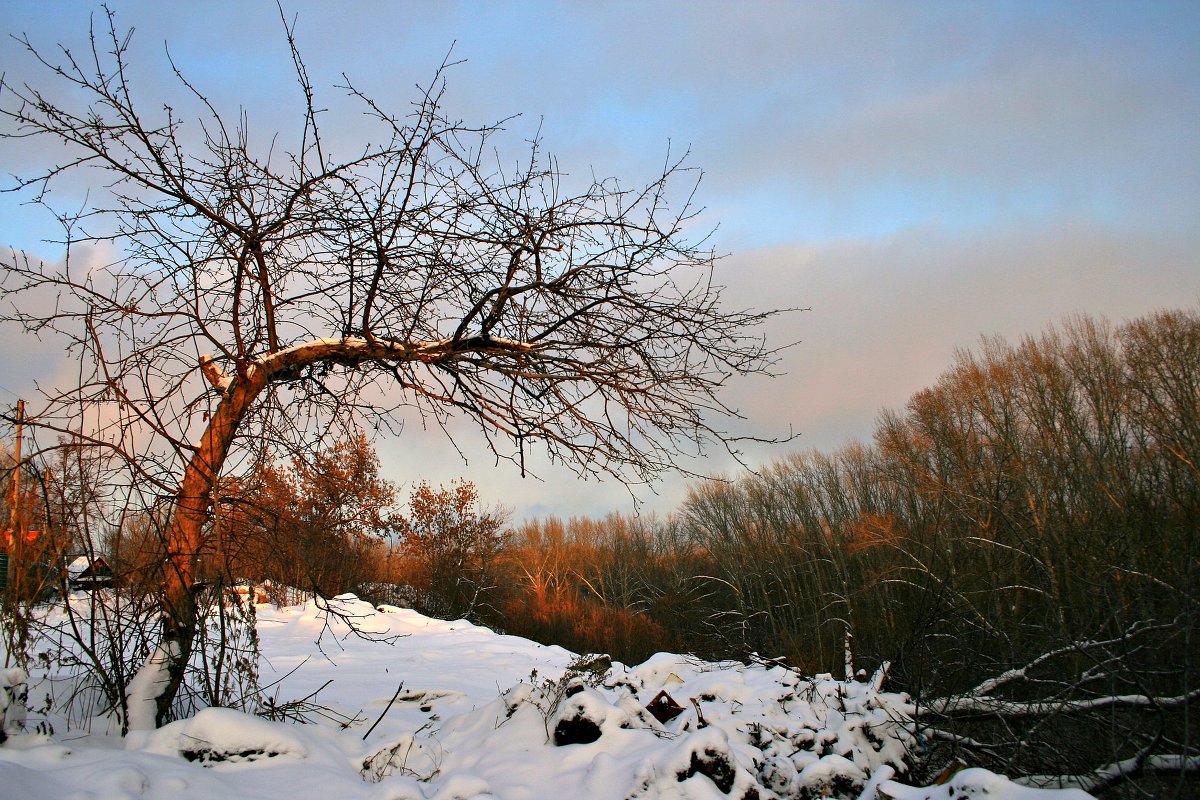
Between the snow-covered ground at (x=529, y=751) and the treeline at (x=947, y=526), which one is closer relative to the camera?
the snow-covered ground at (x=529, y=751)

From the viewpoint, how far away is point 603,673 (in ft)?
21.4

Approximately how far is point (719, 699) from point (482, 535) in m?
23.5

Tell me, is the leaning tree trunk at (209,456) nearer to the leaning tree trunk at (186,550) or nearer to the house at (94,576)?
the leaning tree trunk at (186,550)

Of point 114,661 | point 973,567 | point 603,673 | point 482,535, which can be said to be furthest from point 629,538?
point 114,661

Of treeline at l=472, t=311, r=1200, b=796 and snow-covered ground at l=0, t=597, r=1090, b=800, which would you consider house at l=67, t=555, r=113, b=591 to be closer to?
snow-covered ground at l=0, t=597, r=1090, b=800

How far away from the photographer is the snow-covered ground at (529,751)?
10.8 ft

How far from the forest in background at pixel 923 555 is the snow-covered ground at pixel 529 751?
79cm

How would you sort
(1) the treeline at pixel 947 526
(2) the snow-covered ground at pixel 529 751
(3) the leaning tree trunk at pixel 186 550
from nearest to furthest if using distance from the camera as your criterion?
(2) the snow-covered ground at pixel 529 751, (3) the leaning tree trunk at pixel 186 550, (1) the treeline at pixel 947 526

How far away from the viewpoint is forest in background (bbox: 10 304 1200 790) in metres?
4.45

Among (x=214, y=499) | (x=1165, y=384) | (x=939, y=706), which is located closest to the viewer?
(x=214, y=499)

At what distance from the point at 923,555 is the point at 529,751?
58.7ft

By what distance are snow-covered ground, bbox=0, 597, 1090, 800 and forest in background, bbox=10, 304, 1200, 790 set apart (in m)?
0.79

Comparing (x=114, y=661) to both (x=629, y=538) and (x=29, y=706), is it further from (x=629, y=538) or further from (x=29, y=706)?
(x=629, y=538)

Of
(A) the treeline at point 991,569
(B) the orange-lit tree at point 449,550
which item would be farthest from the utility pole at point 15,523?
(B) the orange-lit tree at point 449,550
